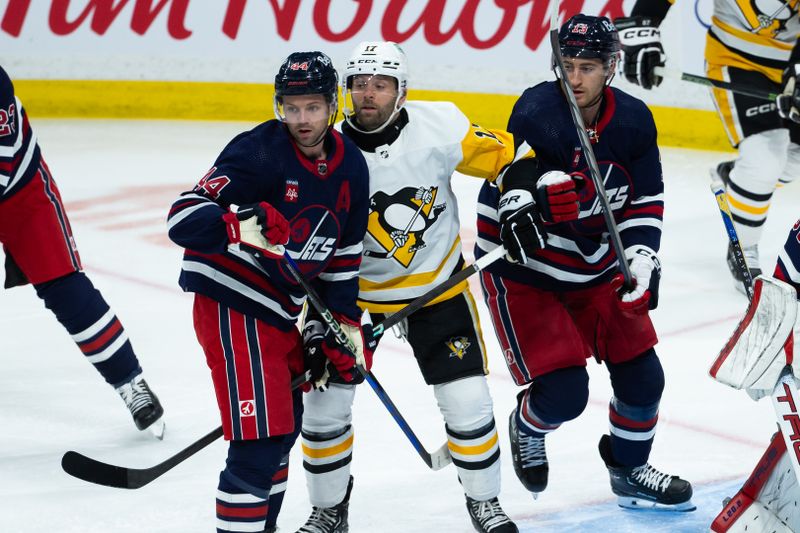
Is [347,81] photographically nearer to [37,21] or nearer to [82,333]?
[82,333]

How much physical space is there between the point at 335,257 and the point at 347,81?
41 centimetres

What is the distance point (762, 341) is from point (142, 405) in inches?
70.4

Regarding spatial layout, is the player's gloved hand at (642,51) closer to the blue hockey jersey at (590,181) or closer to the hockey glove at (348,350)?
the blue hockey jersey at (590,181)

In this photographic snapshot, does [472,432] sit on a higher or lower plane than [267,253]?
lower

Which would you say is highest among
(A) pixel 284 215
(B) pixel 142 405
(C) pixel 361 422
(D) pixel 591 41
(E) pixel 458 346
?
(D) pixel 591 41

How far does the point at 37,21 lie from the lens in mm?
6938

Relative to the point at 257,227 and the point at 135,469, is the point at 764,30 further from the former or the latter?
the point at 135,469

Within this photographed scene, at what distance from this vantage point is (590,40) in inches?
110

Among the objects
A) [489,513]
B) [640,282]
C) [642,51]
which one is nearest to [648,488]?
[489,513]

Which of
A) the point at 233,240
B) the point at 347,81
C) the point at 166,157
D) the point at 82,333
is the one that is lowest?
the point at 166,157

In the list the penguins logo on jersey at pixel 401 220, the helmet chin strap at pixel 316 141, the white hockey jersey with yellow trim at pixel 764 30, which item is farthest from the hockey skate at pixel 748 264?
the helmet chin strap at pixel 316 141

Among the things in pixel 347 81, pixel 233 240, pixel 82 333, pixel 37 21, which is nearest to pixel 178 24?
pixel 37 21

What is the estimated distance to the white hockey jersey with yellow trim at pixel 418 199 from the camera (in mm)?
2719

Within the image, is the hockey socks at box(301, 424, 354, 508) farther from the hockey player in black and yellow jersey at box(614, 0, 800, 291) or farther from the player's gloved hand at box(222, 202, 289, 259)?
the hockey player in black and yellow jersey at box(614, 0, 800, 291)
